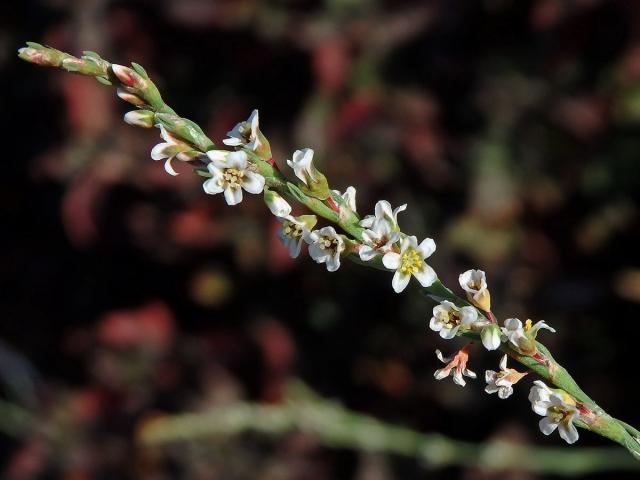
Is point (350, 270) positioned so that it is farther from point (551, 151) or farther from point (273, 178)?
point (273, 178)

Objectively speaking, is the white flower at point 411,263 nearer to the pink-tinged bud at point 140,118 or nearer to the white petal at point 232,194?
the white petal at point 232,194

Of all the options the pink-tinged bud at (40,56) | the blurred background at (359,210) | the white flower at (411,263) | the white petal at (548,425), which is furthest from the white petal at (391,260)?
the blurred background at (359,210)

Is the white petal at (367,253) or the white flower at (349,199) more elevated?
the white flower at (349,199)

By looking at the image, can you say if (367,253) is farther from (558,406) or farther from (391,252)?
(558,406)

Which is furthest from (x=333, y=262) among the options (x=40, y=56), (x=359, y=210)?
(x=359, y=210)

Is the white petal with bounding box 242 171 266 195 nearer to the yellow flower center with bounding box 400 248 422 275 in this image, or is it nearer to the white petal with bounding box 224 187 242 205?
the white petal with bounding box 224 187 242 205
